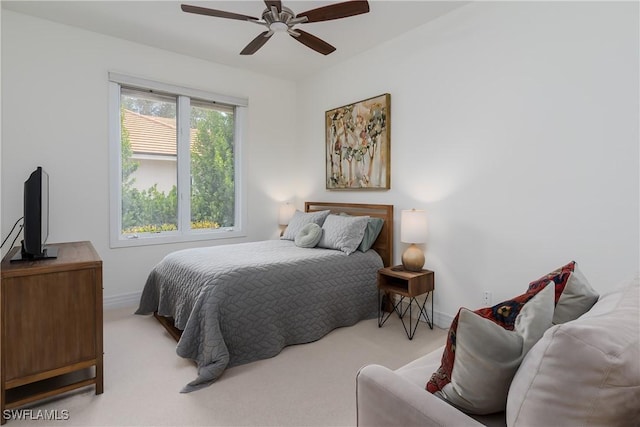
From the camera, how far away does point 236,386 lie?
2.11 meters

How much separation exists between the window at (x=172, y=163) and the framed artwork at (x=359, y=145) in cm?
120

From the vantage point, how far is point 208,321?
2.25 metres

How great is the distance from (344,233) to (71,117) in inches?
111

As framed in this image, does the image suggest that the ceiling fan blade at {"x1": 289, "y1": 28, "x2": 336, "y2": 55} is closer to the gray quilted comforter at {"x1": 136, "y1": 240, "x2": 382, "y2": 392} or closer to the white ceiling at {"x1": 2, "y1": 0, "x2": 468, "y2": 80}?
the white ceiling at {"x1": 2, "y1": 0, "x2": 468, "y2": 80}

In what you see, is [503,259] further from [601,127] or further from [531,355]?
[531,355]

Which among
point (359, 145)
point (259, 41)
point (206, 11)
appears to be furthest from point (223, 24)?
point (359, 145)

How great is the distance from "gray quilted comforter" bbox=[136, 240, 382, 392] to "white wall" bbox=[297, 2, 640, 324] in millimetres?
799

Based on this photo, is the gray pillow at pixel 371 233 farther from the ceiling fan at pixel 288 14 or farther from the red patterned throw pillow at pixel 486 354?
the red patterned throw pillow at pixel 486 354

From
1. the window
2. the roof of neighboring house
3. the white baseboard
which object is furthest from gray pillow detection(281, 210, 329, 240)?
the white baseboard

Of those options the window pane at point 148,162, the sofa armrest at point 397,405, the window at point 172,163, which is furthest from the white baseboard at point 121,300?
the sofa armrest at point 397,405

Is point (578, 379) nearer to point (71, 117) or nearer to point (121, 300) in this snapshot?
point (121, 300)

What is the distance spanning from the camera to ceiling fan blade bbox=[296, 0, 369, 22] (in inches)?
86.9

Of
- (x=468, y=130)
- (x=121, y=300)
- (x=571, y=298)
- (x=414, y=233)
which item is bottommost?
(x=121, y=300)

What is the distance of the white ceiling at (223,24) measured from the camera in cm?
285
